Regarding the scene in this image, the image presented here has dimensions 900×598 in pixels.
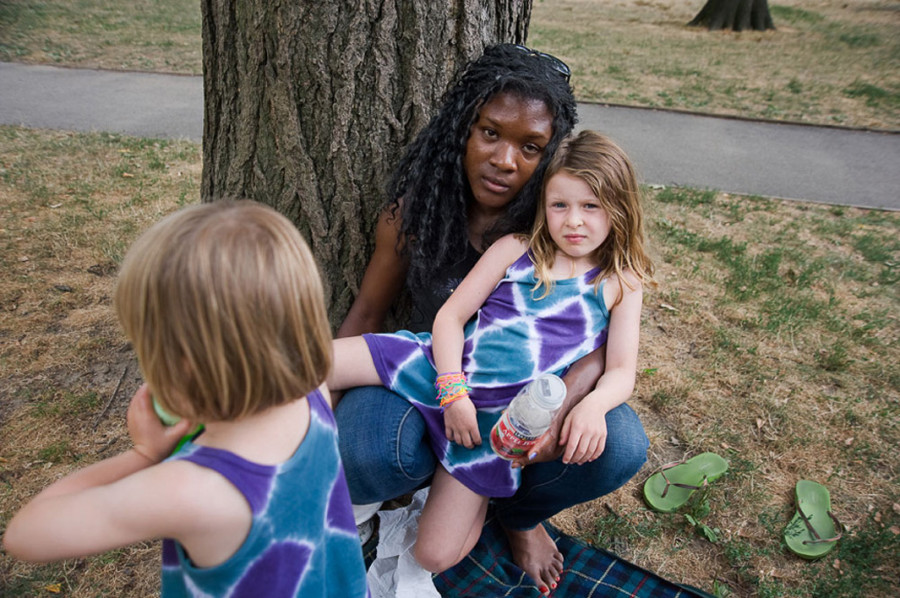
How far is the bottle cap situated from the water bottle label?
109 mm

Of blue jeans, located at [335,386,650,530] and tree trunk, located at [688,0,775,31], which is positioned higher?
tree trunk, located at [688,0,775,31]

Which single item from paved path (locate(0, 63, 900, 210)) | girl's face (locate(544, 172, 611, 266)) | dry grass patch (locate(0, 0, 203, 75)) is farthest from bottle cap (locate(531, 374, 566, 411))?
dry grass patch (locate(0, 0, 203, 75))

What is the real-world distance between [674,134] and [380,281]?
5.49 meters

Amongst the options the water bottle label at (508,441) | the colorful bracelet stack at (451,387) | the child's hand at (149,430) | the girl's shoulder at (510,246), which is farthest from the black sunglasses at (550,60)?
the child's hand at (149,430)

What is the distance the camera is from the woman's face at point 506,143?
183 cm

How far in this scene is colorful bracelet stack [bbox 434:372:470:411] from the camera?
5.77 ft

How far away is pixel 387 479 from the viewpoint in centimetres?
176

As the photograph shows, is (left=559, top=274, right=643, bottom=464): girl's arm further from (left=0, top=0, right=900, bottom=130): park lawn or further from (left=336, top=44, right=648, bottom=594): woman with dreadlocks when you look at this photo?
(left=0, top=0, right=900, bottom=130): park lawn

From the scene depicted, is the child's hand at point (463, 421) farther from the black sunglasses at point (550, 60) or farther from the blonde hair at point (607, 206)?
the black sunglasses at point (550, 60)

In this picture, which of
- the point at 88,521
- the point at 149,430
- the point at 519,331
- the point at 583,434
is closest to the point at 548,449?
the point at 583,434

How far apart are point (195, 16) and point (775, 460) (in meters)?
11.6

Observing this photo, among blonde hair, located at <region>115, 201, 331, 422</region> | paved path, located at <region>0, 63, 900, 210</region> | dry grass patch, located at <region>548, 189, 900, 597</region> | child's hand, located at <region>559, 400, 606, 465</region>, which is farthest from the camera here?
paved path, located at <region>0, 63, 900, 210</region>

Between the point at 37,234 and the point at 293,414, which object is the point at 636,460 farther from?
the point at 37,234

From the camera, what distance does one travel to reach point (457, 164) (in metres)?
1.95
